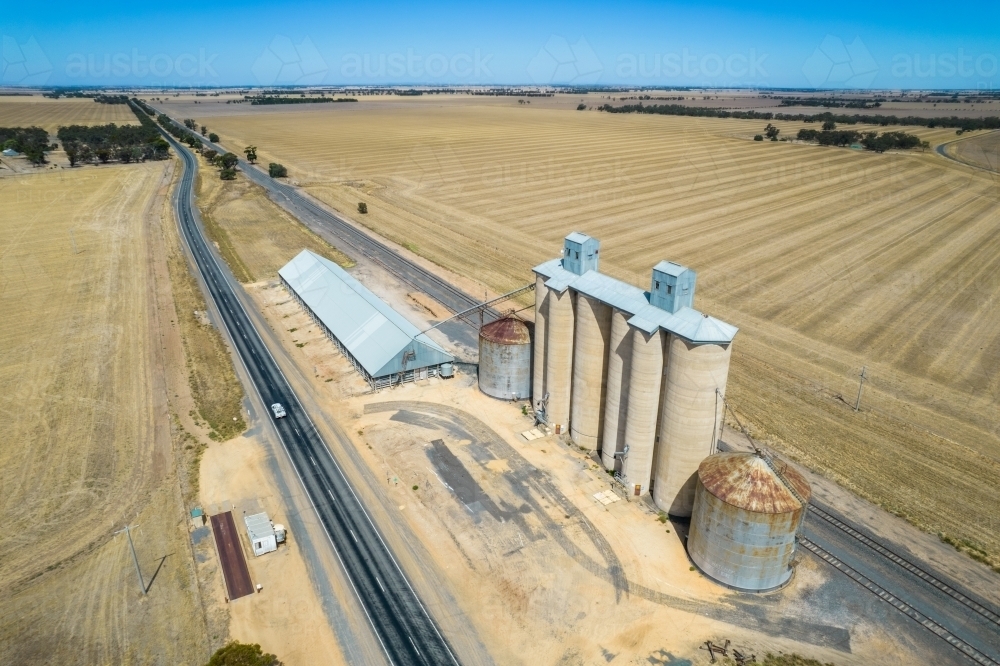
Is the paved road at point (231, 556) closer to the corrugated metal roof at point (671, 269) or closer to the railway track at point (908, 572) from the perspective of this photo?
the corrugated metal roof at point (671, 269)

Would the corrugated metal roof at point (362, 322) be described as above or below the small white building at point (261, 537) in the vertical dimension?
above

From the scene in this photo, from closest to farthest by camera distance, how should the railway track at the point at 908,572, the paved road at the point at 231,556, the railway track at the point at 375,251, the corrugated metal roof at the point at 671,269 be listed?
the railway track at the point at 908,572 → the paved road at the point at 231,556 → the corrugated metal roof at the point at 671,269 → the railway track at the point at 375,251

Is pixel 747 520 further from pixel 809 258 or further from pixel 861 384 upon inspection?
pixel 809 258

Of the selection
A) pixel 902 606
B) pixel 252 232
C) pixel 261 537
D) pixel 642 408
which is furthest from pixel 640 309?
pixel 252 232

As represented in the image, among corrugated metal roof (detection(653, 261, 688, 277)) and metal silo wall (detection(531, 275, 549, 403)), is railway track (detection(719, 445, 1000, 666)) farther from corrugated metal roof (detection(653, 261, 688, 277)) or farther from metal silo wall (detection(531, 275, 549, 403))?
metal silo wall (detection(531, 275, 549, 403))

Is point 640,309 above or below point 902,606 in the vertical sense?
above

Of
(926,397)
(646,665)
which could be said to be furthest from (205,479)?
(926,397)

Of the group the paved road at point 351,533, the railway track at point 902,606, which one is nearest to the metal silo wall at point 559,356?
the paved road at point 351,533
